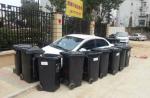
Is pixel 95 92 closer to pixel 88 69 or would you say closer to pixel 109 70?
pixel 88 69

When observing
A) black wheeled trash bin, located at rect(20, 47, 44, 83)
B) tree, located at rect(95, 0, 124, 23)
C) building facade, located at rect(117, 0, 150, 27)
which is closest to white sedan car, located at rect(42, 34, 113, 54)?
black wheeled trash bin, located at rect(20, 47, 44, 83)

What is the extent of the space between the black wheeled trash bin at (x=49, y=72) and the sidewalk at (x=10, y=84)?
1.62 ft

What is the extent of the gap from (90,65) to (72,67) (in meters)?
0.93

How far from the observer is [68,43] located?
9203 millimetres

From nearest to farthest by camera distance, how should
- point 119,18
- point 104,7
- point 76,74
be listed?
point 76,74 → point 104,7 → point 119,18

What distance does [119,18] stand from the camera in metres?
57.6

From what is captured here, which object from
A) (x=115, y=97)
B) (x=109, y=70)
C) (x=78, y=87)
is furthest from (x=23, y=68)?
(x=109, y=70)

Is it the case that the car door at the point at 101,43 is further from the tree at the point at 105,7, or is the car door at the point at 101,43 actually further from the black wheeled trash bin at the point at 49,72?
the tree at the point at 105,7

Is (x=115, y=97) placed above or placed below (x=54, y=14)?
below

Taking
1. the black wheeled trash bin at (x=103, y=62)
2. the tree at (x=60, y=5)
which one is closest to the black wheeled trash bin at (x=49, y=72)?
the black wheeled trash bin at (x=103, y=62)

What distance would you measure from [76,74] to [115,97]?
4.60ft

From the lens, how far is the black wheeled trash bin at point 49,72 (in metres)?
6.71

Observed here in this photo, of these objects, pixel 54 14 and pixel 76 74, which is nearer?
pixel 76 74

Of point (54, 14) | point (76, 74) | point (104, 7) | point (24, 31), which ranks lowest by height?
point (76, 74)
